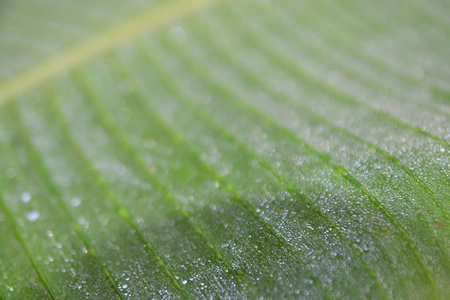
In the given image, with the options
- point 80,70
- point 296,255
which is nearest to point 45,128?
point 80,70

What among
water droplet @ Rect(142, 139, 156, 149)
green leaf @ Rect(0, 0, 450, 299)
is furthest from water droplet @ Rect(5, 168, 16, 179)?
water droplet @ Rect(142, 139, 156, 149)

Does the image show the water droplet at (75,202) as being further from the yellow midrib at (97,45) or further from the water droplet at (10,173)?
the yellow midrib at (97,45)

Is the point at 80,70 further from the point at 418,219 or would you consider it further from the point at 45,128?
the point at 418,219

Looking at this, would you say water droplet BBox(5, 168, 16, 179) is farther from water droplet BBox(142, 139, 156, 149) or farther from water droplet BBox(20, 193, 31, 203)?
water droplet BBox(142, 139, 156, 149)

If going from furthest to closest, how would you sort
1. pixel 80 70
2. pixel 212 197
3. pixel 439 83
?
pixel 80 70 → pixel 439 83 → pixel 212 197

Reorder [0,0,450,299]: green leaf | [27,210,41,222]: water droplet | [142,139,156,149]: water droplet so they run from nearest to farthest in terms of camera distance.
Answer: [0,0,450,299]: green leaf < [27,210,41,222]: water droplet < [142,139,156,149]: water droplet

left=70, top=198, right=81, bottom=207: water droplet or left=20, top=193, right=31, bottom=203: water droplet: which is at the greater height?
left=20, top=193, right=31, bottom=203: water droplet

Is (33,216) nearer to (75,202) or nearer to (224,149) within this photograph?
(75,202)
